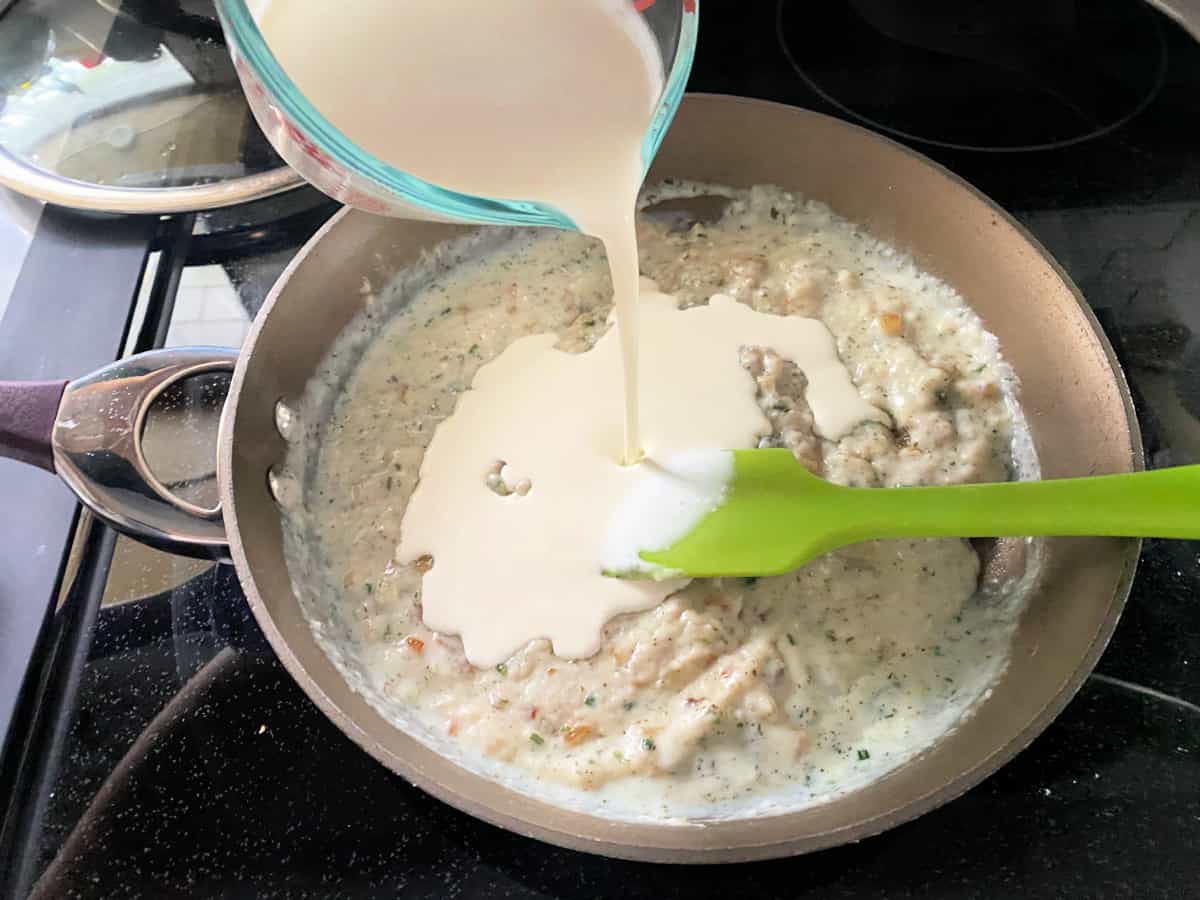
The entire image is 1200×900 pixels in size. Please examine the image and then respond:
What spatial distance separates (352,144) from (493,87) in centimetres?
18

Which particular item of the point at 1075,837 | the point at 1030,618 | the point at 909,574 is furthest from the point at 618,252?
the point at 1075,837

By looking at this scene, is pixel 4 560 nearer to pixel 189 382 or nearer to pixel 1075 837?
pixel 189 382

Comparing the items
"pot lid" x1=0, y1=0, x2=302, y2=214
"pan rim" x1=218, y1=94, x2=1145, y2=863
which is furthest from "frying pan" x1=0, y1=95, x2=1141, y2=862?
"pot lid" x1=0, y1=0, x2=302, y2=214

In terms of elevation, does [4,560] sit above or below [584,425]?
below

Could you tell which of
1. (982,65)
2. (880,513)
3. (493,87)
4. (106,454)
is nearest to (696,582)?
(880,513)

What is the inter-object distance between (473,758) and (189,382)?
0.68m

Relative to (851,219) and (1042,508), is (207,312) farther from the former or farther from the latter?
(1042,508)

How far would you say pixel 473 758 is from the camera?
102 cm

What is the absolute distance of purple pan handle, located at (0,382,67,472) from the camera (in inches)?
43.3

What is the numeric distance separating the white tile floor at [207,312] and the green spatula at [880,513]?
739mm

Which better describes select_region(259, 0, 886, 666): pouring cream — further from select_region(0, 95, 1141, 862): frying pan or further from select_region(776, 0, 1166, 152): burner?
select_region(776, 0, 1166, 152): burner

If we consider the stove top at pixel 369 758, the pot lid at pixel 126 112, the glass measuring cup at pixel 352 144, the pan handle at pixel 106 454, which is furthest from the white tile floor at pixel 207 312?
the glass measuring cup at pixel 352 144

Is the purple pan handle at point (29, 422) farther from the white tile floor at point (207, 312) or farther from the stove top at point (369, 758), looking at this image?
the white tile floor at point (207, 312)

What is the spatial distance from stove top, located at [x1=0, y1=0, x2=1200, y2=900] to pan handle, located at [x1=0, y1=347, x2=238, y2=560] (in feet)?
0.49
